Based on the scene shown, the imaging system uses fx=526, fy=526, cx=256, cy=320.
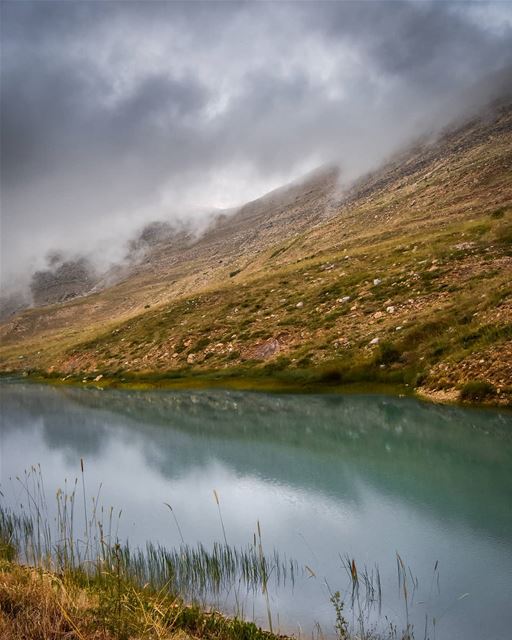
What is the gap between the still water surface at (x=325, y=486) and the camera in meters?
12.8

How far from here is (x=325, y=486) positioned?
893 inches

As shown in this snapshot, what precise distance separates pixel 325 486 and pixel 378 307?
34511mm

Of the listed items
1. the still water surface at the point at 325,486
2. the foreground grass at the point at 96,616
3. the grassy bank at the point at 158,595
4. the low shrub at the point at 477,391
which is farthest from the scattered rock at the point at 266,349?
the foreground grass at the point at 96,616

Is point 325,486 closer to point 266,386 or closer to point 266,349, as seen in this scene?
point 266,386

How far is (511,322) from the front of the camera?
35969mm

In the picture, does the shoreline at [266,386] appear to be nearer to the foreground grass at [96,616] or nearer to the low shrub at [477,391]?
the low shrub at [477,391]

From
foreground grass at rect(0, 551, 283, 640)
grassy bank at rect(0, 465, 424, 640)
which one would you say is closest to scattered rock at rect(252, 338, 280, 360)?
grassy bank at rect(0, 465, 424, 640)

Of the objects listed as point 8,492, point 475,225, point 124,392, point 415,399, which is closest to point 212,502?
point 8,492

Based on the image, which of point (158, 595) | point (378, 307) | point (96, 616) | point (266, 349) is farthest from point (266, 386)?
point (96, 616)

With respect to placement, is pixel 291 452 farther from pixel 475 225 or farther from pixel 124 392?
pixel 475 225

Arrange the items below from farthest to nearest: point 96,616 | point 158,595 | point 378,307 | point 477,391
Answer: point 378,307
point 477,391
point 158,595
point 96,616

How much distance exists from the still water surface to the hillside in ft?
15.9

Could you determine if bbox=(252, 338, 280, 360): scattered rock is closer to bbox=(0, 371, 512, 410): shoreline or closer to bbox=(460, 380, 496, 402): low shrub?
bbox=(0, 371, 512, 410): shoreline

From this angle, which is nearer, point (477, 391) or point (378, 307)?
point (477, 391)
